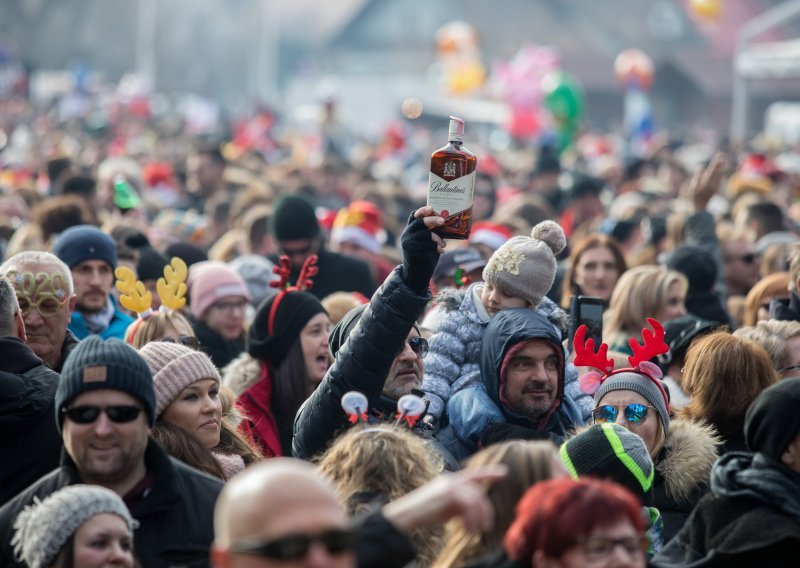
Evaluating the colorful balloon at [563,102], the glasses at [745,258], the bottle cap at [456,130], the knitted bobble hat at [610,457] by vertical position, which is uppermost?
the colorful balloon at [563,102]

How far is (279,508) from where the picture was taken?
3.12m

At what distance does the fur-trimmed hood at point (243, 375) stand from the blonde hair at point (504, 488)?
2.92 m

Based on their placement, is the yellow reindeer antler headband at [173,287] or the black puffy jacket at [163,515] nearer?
the black puffy jacket at [163,515]

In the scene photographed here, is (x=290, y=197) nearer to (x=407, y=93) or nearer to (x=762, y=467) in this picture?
(x=762, y=467)

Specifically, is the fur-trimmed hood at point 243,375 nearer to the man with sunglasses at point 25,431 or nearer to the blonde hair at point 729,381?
the man with sunglasses at point 25,431

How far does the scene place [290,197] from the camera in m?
9.56

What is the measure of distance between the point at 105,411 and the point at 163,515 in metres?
0.36

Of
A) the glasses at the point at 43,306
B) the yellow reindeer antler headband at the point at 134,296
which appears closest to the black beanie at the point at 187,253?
the yellow reindeer antler headband at the point at 134,296

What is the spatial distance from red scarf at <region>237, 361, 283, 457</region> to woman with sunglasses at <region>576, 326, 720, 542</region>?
1519 millimetres

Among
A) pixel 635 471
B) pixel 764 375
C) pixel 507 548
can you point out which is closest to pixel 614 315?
pixel 764 375

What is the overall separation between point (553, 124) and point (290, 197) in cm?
1471

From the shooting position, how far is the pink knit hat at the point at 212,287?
8250mm

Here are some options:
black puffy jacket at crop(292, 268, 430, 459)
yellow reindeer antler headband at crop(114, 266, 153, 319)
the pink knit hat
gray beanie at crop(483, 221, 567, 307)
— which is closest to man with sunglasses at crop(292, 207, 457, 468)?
black puffy jacket at crop(292, 268, 430, 459)

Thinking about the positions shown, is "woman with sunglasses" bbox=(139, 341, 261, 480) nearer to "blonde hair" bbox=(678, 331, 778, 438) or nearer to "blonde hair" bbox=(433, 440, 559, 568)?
"blonde hair" bbox=(433, 440, 559, 568)
